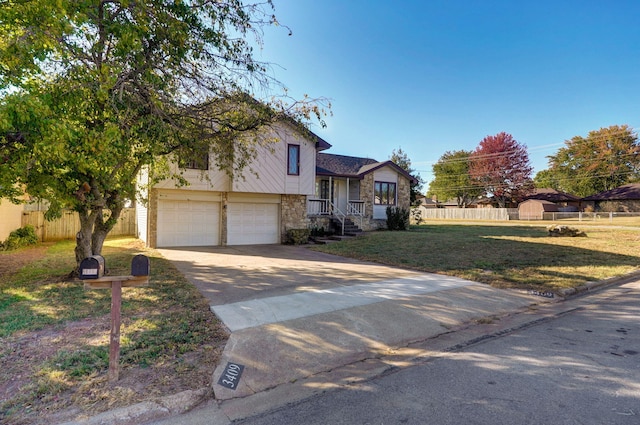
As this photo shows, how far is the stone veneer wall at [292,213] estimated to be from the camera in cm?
1595

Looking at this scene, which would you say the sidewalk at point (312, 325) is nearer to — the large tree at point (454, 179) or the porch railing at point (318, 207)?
the porch railing at point (318, 207)

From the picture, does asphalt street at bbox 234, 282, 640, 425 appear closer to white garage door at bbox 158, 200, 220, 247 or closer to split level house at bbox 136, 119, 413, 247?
split level house at bbox 136, 119, 413, 247

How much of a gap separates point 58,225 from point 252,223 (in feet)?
29.7

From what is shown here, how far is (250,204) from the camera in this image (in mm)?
15336

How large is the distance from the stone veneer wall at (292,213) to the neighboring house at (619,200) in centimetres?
4525

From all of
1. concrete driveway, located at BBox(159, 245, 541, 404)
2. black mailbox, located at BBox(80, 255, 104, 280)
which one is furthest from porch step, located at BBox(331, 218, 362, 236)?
black mailbox, located at BBox(80, 255, 104, 280)

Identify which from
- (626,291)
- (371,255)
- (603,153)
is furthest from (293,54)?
(603,153)

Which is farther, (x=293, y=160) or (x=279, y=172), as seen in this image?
(x=293, y=160)

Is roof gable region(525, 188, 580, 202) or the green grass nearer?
the green grass

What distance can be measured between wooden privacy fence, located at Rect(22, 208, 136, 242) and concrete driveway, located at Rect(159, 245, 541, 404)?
9862mm

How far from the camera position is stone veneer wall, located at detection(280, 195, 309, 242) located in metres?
16.0

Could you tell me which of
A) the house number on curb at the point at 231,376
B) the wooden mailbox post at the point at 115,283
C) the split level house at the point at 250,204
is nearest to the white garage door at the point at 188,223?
the split level house at the point at 250,204

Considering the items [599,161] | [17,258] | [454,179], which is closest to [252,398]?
[17,258]

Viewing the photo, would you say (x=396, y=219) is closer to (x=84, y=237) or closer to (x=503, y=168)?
(x=84, y=237)
